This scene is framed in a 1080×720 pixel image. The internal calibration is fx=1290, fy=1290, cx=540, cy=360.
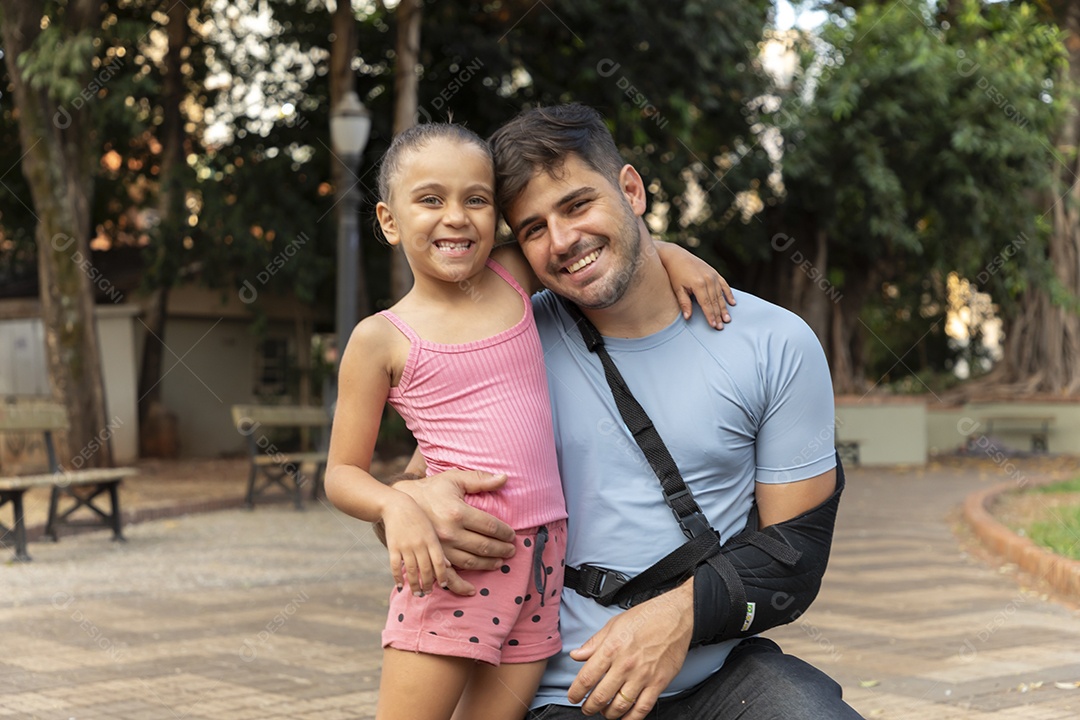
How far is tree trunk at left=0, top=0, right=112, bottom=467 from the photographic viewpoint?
14672 millimetres

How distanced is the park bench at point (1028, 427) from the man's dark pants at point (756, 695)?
21962mm

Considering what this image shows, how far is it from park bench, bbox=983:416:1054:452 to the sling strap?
72.3 feet

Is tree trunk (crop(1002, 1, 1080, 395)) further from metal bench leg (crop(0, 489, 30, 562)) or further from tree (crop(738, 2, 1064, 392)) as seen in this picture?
metal bench leg (crop(0, 489, 30, 562))

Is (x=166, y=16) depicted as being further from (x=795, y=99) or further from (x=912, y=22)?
(x=912, y=22)

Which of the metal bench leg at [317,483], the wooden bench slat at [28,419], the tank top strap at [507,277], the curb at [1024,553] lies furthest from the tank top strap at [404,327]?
the metal bench leg at [317,483]

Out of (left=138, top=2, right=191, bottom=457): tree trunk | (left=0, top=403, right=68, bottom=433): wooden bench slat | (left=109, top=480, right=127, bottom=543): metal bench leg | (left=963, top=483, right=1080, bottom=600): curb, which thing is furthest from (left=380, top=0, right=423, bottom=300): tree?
(left=963, top=483, right=1080, bottom=600): curb

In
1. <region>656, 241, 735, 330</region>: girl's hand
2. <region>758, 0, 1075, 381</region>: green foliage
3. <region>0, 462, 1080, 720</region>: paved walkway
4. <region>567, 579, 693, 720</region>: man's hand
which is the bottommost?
<region>0, 462, 1080, 720</region>: paved walkway

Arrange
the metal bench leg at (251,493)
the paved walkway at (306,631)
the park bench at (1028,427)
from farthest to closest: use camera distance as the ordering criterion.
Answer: the park bench at (1028,427) < the metal bench leg at (251,493) < the paved walkway at (306,631)

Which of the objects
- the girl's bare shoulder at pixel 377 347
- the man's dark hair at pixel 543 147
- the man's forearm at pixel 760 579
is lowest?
the man's forearm at pixel 760 579

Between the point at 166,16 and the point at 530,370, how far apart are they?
18683mm

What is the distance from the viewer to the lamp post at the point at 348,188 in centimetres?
1309

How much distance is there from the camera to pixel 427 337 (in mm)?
2398

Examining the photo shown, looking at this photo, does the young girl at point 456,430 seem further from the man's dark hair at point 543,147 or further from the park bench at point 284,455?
the park bench at point 284,455

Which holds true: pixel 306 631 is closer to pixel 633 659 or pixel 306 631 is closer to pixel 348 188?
pixel 633 659
